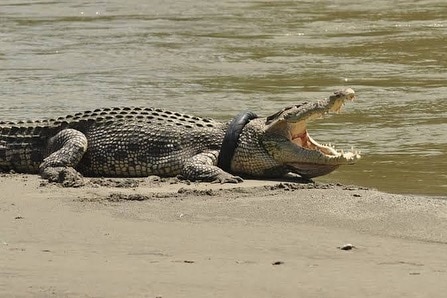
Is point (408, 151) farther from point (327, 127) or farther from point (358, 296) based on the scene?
point (358, 296)

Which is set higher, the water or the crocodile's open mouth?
the crocodile's open mouth

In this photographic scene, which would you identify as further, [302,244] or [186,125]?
[186,125]

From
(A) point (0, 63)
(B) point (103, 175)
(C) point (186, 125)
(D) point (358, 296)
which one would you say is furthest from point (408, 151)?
(A) point (0, 63)

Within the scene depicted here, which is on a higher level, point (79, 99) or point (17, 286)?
point (17, 286)

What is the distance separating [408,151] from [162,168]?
87.7 inches

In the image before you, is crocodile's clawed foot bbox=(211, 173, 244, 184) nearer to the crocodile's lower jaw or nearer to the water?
the crocodile's lower jaw

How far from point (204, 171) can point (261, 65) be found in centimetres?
681

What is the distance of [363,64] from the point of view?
15484 mm

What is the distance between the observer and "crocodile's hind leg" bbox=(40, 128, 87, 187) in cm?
878

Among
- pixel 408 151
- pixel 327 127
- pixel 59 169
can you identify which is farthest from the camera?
pixel 327 127

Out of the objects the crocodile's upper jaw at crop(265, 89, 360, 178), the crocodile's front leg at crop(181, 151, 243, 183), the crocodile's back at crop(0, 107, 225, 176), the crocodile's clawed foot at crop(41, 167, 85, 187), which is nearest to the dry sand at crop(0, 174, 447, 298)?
the crocodile's clawed foot at crop(41, 167, 85, 187)

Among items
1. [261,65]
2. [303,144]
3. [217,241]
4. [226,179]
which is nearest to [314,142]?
[303,144]

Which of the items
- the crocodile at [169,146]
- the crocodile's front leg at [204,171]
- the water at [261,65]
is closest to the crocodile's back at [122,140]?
the crocodile at [169,146]

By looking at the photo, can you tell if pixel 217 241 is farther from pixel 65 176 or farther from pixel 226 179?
pixel 65 176
